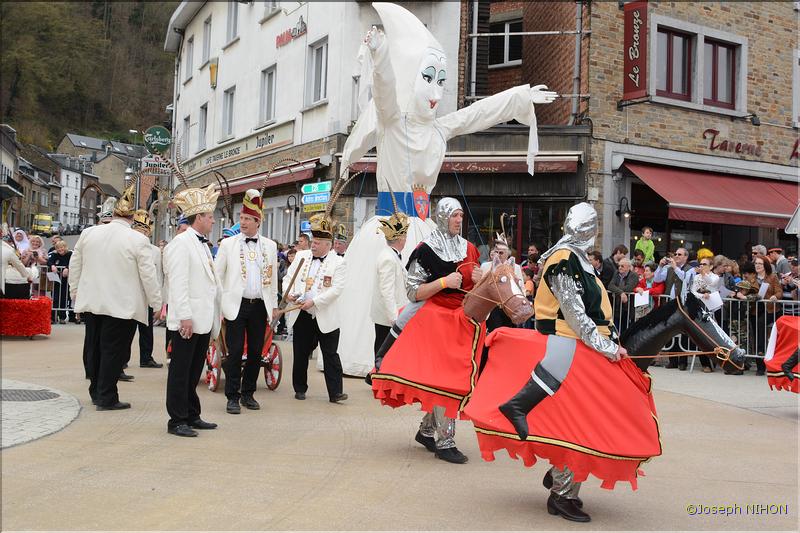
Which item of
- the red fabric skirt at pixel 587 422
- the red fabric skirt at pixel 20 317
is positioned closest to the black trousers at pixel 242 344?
the red fabric skirt at pixel 587 422

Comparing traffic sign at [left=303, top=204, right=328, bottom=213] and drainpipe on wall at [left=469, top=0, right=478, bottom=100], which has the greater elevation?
drainpipe on wall at [left=469, top=0, right=478, bottom=100]

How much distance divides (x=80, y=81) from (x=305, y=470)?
43.1 metres

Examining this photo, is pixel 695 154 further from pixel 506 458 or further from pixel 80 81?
pixel 80 81

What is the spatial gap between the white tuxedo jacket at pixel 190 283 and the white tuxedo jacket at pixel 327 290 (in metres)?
1.77

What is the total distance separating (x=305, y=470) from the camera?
5750 millimetres

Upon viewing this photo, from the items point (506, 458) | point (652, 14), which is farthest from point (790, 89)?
point (506, 458)

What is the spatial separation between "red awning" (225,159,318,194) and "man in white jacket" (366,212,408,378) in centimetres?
1161

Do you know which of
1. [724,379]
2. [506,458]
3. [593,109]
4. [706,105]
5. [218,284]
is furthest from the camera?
[706,105]

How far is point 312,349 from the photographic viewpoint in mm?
8914

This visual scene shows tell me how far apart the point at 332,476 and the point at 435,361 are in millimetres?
1125

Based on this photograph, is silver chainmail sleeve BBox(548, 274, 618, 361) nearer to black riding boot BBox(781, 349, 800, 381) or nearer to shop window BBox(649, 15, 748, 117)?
black riding boot BBox(781, 349, 800, 381)

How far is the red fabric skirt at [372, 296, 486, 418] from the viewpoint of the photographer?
235 inches

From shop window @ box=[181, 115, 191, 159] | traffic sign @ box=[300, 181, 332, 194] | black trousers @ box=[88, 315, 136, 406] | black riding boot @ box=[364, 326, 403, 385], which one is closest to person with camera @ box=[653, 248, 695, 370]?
black riding boot @ box=[364, 326, 403, 385]

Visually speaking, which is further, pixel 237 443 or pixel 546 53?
pixel 546 53
